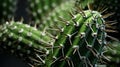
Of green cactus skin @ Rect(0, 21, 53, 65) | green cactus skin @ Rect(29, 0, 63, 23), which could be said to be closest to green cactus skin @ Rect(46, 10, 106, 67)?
green cactus skin @ Rect(0, 21, 53, 65)

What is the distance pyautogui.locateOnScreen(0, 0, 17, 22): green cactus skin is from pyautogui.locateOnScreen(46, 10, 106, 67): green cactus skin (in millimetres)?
1442

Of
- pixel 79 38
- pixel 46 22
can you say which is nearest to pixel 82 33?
pixel 79 38

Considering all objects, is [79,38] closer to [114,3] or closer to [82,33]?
[82,33]

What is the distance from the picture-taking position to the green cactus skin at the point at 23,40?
8.25 ft

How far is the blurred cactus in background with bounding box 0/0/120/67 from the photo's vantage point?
1.96 m

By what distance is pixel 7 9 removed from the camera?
3.42 m

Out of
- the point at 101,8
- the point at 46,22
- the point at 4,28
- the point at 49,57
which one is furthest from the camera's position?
the point at 46,22

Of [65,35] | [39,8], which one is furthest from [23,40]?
[39,8]

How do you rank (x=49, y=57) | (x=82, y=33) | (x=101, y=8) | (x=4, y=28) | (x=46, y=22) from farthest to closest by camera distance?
(x=46, y=22)
(x=4, y=28)
(x=101, y=8)
(x=49, y=57)
(x=82, y=33)

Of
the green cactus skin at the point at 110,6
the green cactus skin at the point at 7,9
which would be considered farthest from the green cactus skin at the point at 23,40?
the green cactus skin at the point at 7,9

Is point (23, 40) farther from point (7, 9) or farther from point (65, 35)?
point (7, 9)

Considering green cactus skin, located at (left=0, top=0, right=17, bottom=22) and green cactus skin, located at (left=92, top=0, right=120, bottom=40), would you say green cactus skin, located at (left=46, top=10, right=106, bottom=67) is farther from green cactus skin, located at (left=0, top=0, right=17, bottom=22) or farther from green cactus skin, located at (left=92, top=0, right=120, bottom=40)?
green cactus skin, located at (left=0, top=0, right=17, bottom=22)

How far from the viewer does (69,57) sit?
196 cm

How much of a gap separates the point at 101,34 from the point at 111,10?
644 millimetres
